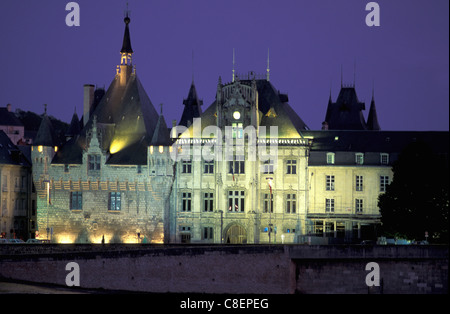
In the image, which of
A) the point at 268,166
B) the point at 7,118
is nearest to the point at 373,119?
the point at 268,166

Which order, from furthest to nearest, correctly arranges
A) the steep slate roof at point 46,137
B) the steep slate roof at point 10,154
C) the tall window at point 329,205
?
1. the steep slate roof at point 10,154
2. the steep slate roof at point 46,137
3. the tall window at point 329,205

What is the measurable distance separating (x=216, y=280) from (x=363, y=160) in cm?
2741

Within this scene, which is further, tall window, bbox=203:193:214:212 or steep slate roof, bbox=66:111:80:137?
steep slate roof, bbox=66:111:80:137

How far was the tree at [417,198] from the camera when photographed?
8556 cm

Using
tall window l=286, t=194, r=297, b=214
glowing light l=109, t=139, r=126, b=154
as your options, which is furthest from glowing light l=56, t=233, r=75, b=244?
tall window l=286, t=194, r=297, b=214

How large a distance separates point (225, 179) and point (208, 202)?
7.98 feet

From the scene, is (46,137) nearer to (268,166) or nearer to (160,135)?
(160,135)

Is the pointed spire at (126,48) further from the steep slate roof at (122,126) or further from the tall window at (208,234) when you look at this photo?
the tall window at (208,234)

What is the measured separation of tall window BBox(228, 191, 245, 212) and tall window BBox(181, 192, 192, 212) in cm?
343

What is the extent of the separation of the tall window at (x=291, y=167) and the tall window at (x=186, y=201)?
8.57m

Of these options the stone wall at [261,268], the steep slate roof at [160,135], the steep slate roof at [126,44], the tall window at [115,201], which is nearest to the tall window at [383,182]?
the steep slate roof at [160,135]

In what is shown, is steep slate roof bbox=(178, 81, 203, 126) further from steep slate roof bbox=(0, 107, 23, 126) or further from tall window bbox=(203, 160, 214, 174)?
steep slate roof bbox=(0, 107, 23, 126)

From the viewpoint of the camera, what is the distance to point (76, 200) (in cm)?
9781

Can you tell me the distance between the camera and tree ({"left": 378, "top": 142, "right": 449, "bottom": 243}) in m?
85.6
